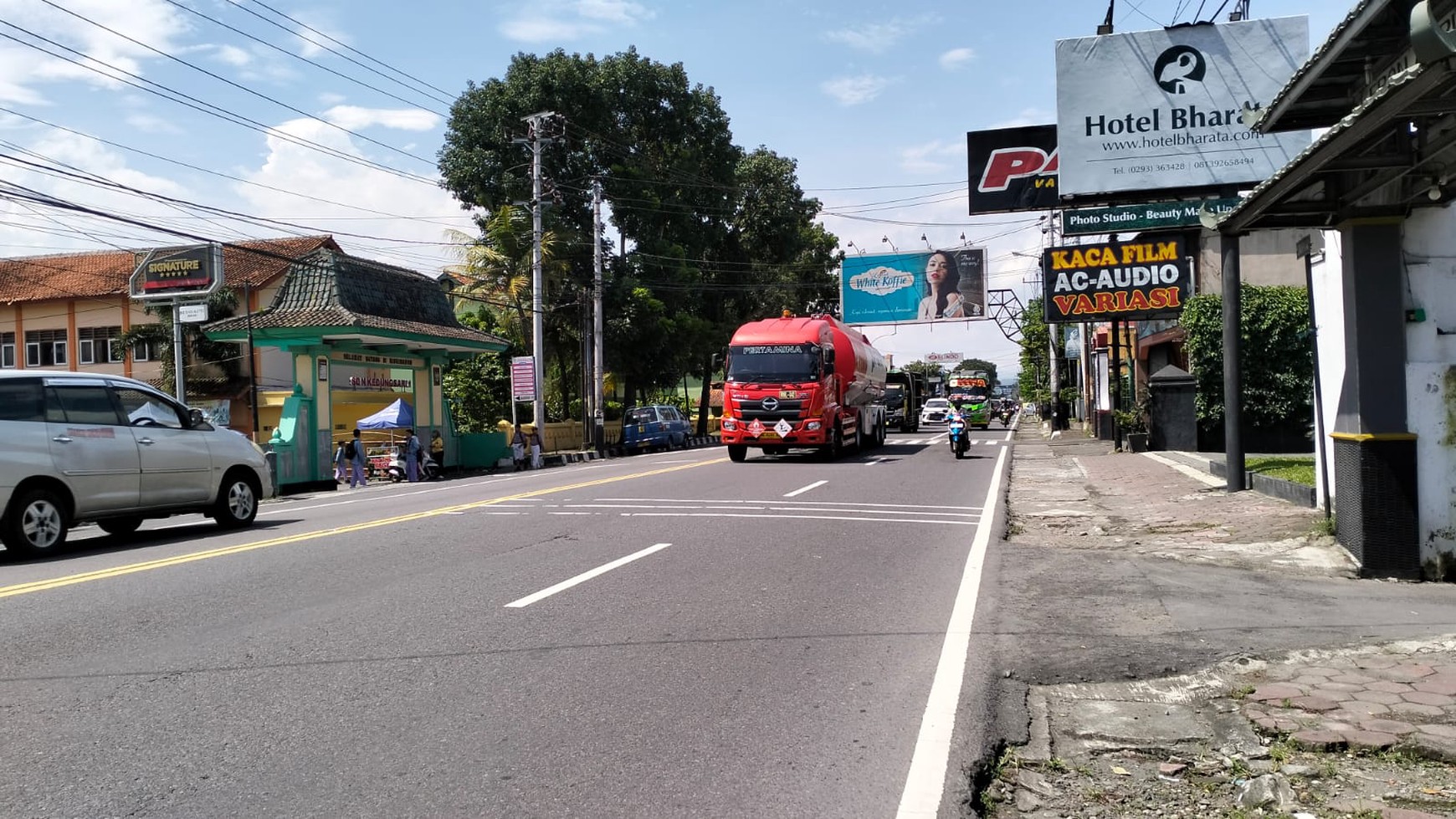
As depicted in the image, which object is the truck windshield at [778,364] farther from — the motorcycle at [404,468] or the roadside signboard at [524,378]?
the roadside signboard at [524,378]

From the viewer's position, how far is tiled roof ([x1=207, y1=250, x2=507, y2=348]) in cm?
2844

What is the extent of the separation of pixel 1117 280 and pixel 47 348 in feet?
143

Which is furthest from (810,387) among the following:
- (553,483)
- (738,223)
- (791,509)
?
(738,223)

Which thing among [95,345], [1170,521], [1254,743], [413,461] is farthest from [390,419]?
[1254,743]

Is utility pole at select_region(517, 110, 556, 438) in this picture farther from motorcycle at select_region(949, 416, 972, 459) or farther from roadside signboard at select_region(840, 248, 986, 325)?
roadside signboard at select_region(840, 248, 986, 325)

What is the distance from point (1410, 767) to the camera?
4.36 m

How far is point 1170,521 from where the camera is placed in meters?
12.8

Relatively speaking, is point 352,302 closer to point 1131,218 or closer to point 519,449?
point 519,449

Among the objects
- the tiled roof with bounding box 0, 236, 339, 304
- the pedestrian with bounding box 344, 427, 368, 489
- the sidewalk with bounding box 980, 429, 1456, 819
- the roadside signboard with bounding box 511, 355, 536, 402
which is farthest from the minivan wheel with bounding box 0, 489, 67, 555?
the tiled roof with bounding box 0, 236, 339, 304

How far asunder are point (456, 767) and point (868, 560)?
237 inches

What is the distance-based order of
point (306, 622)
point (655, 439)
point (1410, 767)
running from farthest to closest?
1. point (655, 439)
2. point (306, 622)
3. point (1410, 767)

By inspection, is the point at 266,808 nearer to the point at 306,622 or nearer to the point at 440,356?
the point at 306,622

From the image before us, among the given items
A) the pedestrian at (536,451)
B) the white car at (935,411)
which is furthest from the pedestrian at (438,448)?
the white car at (935,411)

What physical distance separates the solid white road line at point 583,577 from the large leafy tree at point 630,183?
102 feet
